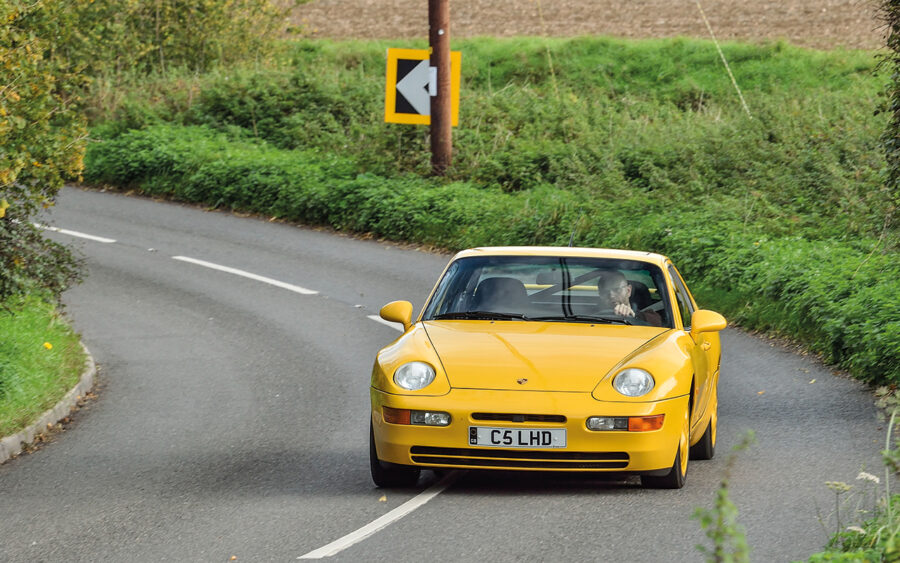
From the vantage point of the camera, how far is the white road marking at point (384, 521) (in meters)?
7.10

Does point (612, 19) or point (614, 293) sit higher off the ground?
point (612, 19)

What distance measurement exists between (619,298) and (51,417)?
198 inches

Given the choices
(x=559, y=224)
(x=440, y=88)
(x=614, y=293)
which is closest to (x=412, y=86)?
(x=440, y=88)

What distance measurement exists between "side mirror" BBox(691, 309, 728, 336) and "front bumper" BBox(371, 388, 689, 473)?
95cm

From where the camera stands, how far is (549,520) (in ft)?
24.9

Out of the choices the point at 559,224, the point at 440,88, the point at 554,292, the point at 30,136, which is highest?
the point at 30,136

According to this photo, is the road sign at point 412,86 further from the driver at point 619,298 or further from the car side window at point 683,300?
the driver at point 619,298

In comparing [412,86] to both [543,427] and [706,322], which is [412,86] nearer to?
[706,322]

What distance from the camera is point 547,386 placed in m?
8.01

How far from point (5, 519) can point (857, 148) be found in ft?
54.8

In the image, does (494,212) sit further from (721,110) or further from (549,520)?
Result: (549,520)

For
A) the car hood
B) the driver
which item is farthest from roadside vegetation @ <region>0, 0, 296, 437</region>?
Answer: the driver

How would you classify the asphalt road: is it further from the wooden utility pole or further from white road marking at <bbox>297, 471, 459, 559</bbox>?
the wooden utility pole

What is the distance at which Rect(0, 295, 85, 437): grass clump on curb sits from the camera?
36.7ft
